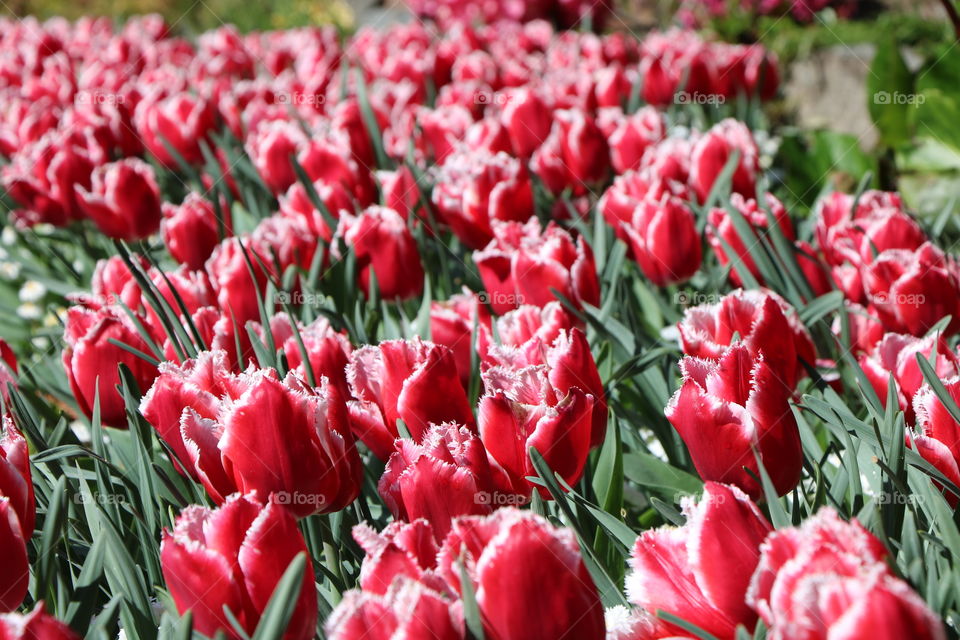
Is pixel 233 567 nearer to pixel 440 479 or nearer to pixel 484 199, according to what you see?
pixel 440 479

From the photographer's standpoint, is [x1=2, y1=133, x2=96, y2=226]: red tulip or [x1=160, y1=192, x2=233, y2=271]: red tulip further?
[x1=2, y1=133, x2=96, y2=226]: red tulip

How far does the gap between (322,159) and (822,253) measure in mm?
975

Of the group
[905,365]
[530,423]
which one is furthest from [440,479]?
[905,365]

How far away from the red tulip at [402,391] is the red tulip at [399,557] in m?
0.21

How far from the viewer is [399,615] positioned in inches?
25.1

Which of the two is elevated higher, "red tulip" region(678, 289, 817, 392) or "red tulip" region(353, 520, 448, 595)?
"red tulip" region(678, 289, 817, 392)

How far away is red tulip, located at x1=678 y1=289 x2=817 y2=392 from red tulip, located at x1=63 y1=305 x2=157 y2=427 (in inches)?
25.5

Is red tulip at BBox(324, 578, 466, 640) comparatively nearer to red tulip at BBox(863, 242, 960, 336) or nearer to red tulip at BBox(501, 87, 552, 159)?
red tulip at BBox(863, 242, 960, 336)

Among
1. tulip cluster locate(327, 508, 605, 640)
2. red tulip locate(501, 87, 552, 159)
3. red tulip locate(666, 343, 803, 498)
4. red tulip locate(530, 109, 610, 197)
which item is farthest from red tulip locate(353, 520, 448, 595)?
red tulip locate(501, 87, 552, 159)

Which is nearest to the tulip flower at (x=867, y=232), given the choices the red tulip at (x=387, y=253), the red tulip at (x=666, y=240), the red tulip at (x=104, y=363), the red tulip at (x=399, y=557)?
the red tulip at (x=666, y=240)

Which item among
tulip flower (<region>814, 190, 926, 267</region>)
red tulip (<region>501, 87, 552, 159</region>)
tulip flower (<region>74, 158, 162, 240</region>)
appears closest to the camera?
tulip flower (<region>814, 190, 926, 267</region>)

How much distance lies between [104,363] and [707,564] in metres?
0.77

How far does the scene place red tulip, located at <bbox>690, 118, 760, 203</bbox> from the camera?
1787 mm

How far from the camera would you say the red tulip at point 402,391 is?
37.3 inches
